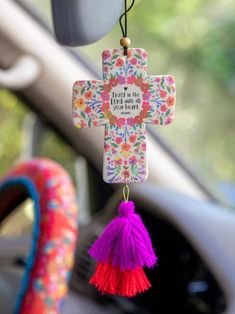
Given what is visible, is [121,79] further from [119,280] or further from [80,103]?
[119,280]

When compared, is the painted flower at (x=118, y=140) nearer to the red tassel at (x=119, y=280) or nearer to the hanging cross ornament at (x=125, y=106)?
the hanging cross ornament at (x=125, y=106)

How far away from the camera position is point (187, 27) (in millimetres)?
1498

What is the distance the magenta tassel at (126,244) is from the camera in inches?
21.2

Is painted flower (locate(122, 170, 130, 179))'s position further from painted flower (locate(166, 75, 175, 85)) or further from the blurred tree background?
the blurred tree background

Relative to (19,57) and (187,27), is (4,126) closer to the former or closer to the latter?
(19,57)

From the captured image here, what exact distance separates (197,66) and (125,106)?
1052 mm

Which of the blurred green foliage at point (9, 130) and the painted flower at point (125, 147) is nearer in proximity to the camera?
the painted flower at point (125, 147)

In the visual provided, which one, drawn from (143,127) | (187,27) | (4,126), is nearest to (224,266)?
(143,127)

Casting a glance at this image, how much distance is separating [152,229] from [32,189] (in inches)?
12.0

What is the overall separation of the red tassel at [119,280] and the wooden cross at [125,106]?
8 cm

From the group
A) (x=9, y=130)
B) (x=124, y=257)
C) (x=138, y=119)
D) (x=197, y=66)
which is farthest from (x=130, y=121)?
(x=9, y=130)

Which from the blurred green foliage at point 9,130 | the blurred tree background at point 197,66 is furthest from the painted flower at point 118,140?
the blurred green foliage at point 9,130

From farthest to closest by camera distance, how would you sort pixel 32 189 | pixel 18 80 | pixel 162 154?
pixel 162 154 → pixel 18 80 → pixel 32 189

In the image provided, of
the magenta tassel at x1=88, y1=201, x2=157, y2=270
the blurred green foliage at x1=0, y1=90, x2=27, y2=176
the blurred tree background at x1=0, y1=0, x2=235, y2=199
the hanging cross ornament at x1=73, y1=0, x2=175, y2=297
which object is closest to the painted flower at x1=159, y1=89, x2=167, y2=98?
the hanging cross ornament at x1=73, y1=0, x2=175, y2=297
